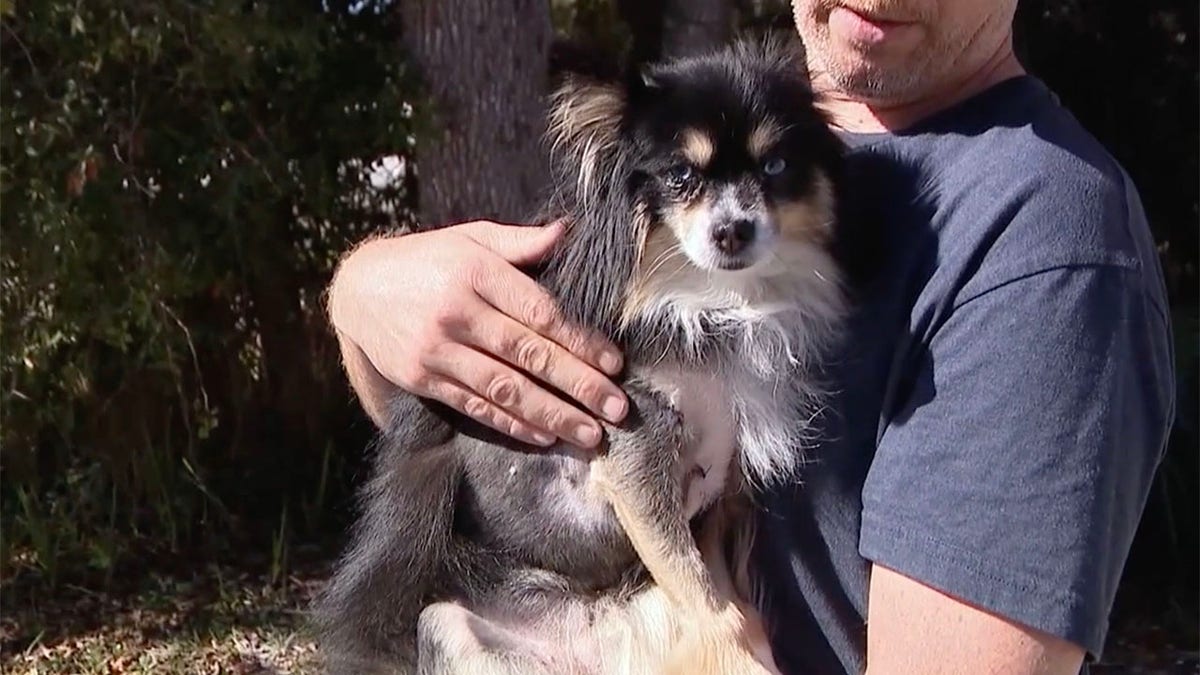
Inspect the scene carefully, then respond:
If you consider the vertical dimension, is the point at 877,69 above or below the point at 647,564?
above

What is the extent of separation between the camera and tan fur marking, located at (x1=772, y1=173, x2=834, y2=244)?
5.99 ft

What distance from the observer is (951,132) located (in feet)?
5.72

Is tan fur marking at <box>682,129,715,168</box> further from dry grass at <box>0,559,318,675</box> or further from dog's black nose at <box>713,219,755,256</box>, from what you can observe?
dry grass at <box>0,559,318,675</box>

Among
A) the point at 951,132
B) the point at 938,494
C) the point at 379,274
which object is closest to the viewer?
the point at 938,494

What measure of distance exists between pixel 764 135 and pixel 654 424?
0.46 metres

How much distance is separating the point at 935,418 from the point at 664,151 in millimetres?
594

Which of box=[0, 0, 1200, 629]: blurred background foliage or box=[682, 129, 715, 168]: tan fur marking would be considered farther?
box=[0, 0, 1200, 629]: blurred background foliage

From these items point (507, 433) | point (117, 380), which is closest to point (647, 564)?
point (507, 433)

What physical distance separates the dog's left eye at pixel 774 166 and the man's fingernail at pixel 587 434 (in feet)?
1.50

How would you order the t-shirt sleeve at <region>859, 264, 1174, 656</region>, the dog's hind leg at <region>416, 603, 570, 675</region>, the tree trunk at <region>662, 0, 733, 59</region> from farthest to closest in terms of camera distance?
the tree trunk at <region>662, 0, 733, 59</region>
the dog's hind leg at <region>416, 603, 570, 675</region>
the t-shirt sleeve at <region>859, 264, 1174, 656</region>

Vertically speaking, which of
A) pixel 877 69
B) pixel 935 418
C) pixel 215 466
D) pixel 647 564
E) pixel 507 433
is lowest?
pixel 215 466

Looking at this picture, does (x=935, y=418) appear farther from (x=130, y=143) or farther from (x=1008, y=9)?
(x=130, y=143)

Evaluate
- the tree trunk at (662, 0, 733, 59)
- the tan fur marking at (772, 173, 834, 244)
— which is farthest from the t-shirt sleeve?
the tree trunk at (662, 0, 733, 59)

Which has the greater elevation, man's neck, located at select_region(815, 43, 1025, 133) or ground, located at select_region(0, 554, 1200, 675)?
man's neck, located at select_region(815, 43, 1025, 133)
